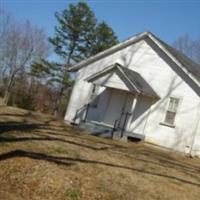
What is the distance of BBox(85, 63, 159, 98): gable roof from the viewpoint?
1994 cm

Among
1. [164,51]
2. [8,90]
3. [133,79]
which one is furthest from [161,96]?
[8,90]

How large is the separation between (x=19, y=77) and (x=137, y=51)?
103ft

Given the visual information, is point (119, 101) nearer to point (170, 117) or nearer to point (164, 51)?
point (170, 117)

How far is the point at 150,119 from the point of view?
2108 cm

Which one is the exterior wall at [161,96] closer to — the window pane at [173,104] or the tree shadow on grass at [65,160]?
the window pane at [173,104]

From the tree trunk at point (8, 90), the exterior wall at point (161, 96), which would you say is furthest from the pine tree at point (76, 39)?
the exterior wall at point (161, 96)

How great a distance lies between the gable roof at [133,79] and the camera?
1994 cm

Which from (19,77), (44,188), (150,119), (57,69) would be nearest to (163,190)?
(44,188)

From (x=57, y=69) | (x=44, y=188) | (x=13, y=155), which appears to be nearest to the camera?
(x=44, y=188)

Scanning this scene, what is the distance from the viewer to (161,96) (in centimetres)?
2103

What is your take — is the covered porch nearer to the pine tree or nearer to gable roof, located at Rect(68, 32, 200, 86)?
gable roof, located at Rect(68, 32, 200, 86)

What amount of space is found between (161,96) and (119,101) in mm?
2441

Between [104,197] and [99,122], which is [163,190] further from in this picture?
[99,122]

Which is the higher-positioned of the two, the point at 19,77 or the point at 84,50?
the point at 84,50
